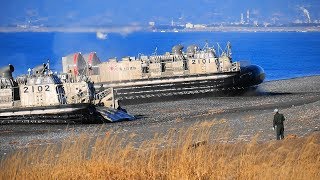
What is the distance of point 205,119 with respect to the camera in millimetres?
29844

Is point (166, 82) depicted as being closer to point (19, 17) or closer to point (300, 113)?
point (300, 113)

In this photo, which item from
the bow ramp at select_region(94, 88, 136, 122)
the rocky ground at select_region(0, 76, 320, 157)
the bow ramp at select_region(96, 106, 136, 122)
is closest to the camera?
the rocky ground at select_region(0, 76, 320, 157)

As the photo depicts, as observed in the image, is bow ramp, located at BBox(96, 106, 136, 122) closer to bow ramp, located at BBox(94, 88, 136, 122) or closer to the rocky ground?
bow ramp, located at BBox(94, 88, 136, 122)

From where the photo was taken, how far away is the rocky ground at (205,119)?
22.9 m

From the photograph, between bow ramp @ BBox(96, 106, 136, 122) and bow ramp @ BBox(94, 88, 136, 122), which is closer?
bow ramp @ BBox(96, 106, 136, 122)

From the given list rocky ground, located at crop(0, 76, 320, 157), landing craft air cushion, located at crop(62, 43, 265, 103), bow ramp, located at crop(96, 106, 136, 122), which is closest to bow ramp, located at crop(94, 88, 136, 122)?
bow ramp, located at crop(96, 106, 136, 122)

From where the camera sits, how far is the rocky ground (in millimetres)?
22938

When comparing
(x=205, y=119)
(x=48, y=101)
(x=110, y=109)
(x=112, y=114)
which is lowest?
(x=205, y=119)

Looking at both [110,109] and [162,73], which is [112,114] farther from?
[162,73]

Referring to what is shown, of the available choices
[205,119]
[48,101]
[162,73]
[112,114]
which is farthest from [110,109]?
[162,73]

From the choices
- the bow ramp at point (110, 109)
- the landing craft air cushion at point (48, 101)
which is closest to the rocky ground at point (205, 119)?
the landing craft air cushion at point (48, 101)

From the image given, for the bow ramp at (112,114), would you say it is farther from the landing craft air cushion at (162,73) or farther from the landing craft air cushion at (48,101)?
the landing craft air cushion at (162,73)

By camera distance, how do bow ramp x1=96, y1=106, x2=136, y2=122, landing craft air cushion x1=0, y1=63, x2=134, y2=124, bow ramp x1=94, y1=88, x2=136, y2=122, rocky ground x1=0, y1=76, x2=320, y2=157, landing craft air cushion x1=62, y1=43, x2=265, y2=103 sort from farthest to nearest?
landing craft air cushion x1=62, y1=43, x2=265, y2=103 → bow ramp x1=94, y1=88, x2=136, y2=122 → bow ramp x1=96, y1=106, x2=136, y2=122 → landing craft air cushion x1=0, y1=63, x2=134, y2=124 → rocky ground x1=0, y1=76, x2=320, y2=157

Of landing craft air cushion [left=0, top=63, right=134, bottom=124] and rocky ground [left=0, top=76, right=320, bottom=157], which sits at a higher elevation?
landing craft air cushion [left=0, top=63, right=134, bottom=124]
